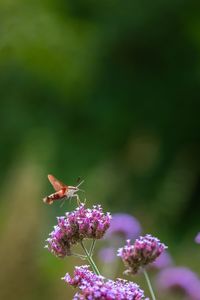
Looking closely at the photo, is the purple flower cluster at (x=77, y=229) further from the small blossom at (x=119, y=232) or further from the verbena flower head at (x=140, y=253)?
the small blossom at (x=119, y=232)

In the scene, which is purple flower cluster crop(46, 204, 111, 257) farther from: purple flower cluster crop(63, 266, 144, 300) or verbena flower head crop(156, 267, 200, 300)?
verbena flower head crop(156, 267, 200, 300)

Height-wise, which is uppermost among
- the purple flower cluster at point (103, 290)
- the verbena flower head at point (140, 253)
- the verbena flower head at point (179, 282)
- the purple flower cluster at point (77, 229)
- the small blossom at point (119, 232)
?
the small blossom at point (119, 232)

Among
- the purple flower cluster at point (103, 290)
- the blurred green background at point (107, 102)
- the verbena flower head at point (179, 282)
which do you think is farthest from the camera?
the blurred green background at point (107, 102)

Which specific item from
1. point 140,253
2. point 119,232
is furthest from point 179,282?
point 140,253

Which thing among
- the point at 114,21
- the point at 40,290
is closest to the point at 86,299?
the point at 40,290

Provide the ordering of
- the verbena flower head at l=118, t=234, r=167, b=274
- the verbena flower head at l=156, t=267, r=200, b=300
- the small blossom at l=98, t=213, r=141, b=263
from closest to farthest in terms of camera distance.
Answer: the verbena flower head at l=118, t=234, r=167, b=274, the verbena flower head at l=156, t=267, r=200, b=300, the small blossom at l=98, t=213, r=141, b=263

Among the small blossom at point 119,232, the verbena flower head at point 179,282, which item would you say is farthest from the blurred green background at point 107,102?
the verbena flower head at point 179,282

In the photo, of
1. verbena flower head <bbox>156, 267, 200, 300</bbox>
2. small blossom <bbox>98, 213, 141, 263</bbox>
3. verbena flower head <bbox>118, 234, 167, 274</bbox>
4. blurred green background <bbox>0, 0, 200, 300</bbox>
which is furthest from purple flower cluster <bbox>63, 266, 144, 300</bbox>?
blurred green background <bbox>0, 0, 200, 300</bbox>

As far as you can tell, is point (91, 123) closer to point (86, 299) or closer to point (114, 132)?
point (114, 132)
